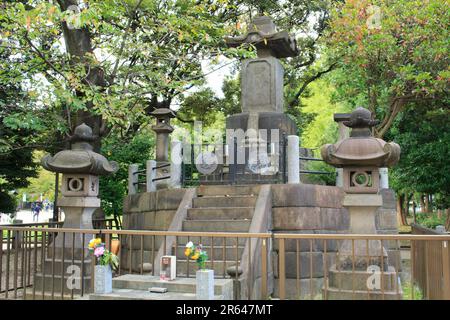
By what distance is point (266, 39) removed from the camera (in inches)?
524

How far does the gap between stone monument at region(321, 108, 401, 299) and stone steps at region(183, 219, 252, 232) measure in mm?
2072

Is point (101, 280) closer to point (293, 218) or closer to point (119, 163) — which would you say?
point (293, 218)

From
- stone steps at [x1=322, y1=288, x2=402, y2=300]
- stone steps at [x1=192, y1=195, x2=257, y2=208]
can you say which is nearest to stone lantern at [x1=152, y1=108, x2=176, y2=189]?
stone steps at [x1=192, y1=195, x2=257, y2=208]

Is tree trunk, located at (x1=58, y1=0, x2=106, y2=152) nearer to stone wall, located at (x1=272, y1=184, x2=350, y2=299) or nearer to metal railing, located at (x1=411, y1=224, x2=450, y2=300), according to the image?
stone wall, located at (x1=272, y1=184, x2=350, y2=299)

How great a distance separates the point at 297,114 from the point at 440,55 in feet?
31.1

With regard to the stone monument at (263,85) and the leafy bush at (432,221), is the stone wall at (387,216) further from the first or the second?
the leafy bush at (432,221)

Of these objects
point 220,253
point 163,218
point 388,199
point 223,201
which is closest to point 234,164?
point 223,201

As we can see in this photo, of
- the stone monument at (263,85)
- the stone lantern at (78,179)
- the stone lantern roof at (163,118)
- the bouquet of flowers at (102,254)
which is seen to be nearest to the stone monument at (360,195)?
the bouquet of flowers at (102,254)

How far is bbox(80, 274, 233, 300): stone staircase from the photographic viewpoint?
6.38 meters

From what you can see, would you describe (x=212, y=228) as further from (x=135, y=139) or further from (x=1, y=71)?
(x=135, y=139)

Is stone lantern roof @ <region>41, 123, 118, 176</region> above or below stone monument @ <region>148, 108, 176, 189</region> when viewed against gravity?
below

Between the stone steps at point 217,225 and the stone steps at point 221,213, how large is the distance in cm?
26

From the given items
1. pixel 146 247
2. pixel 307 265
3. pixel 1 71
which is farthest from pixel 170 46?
pixel 307 265

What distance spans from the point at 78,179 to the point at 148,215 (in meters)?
2.67
